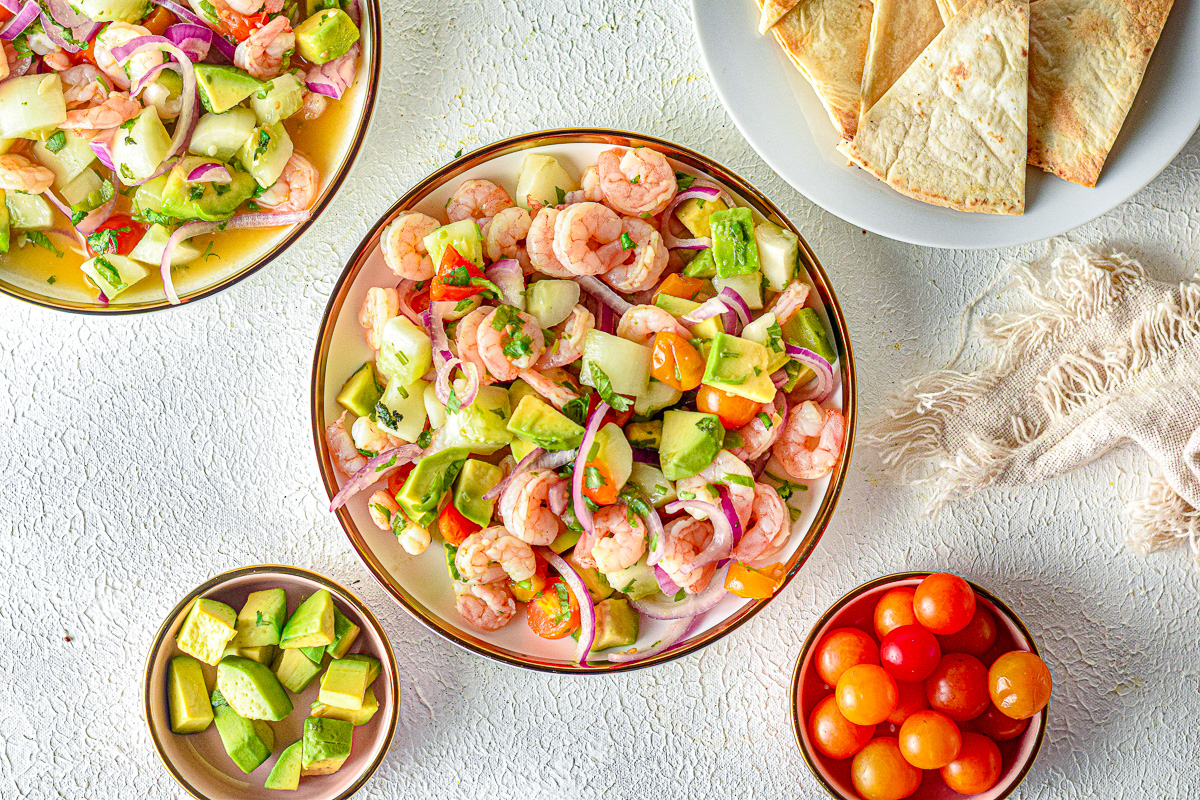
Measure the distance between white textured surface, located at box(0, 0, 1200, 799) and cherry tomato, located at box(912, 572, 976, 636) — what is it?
0.22 meters

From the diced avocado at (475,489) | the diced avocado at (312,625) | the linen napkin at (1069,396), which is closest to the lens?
the diced avocado at (475,489)

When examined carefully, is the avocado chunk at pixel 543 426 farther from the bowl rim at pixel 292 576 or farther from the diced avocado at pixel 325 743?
the diced avocado at pixel 325 743

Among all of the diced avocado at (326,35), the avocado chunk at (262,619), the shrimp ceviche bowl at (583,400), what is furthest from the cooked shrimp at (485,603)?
the diced avocado at (326,35)

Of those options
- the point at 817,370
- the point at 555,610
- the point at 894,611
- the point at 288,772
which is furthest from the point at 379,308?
the point at 894,611

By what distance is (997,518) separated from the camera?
2178 millimetres

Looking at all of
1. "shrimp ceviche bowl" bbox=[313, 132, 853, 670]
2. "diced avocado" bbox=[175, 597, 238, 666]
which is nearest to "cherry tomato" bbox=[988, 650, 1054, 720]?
"shrimp ceviche bowl" bbox=[313, 132, 853, 670]

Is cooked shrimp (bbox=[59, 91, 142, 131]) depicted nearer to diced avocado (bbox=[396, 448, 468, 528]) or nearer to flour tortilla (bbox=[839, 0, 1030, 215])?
diced avocado (bbox=[396, 448, 468, 528])

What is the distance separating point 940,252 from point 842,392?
59cm

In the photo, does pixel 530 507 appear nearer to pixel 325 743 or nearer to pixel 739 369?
pixel 739 369

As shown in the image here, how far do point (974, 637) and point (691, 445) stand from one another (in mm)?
962

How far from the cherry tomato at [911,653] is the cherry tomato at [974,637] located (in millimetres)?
96

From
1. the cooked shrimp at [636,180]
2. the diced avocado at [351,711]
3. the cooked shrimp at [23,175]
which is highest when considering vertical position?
the cooked shrimp at [636,180]

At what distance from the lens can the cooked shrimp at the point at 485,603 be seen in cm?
187

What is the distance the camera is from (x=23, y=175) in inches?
72.3
